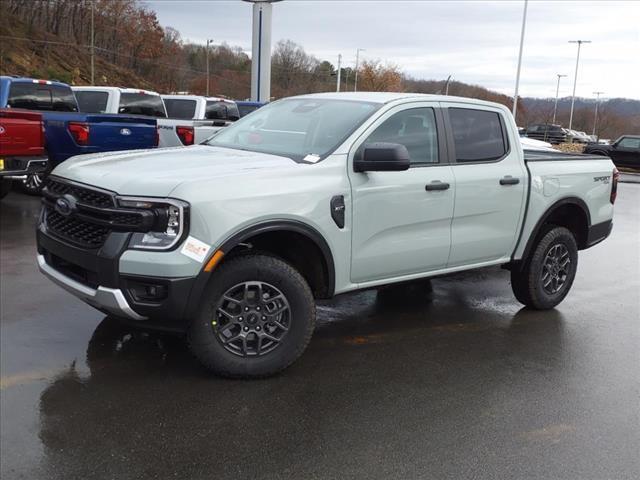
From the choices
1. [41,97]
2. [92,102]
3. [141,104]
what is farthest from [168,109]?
[41,97]

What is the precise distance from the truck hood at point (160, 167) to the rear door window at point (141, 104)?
10.2 meters

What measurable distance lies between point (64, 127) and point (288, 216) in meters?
6.91

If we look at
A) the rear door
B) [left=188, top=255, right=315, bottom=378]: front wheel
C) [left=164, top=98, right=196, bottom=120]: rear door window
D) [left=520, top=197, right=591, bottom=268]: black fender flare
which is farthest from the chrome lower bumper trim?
[left=164, top=98, right=196, bottom=120]: rear door window

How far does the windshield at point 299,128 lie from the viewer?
4742mm

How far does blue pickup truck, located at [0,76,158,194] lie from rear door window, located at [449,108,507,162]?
6.54m

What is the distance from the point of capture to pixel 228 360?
417 centimetres

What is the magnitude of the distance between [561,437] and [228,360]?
6.60 feet

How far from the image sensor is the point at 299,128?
5070 millimetres

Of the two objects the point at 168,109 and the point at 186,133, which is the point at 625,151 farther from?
the point at 186,133

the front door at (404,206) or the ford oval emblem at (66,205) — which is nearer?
the ford oval emblem at (66,205)

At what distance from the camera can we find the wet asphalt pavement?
3.35m

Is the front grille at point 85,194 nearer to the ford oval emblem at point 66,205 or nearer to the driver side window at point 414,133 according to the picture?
the ford oval emblem at point 66,205

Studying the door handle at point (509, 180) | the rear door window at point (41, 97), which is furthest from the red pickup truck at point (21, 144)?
the door handle at point (509, 180)

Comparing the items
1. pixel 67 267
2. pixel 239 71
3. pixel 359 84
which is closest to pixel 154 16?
pixel 239 71
